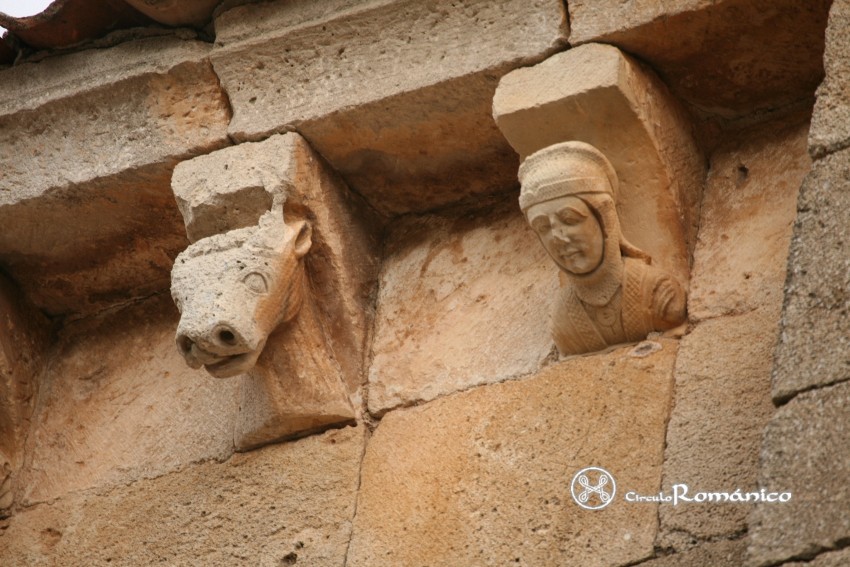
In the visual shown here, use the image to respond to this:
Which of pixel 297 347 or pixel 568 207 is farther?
pixel 297 347

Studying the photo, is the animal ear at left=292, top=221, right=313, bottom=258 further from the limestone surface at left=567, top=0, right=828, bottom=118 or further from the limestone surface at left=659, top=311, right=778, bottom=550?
the limestone surface at left=659, top=311, right=778, bottom=550

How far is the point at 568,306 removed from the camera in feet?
13.8

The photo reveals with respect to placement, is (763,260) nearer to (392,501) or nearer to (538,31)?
(538,31)

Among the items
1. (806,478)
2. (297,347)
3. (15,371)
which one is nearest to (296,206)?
(297,347)

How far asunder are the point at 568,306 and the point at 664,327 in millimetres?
245

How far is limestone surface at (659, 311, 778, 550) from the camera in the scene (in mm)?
3691

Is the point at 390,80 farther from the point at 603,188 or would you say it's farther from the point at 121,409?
the point at 121,409

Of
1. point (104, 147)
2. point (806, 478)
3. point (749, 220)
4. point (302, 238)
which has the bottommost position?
point (806, 478)

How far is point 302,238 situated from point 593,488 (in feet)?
3.60

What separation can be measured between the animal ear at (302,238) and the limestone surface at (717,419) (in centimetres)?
104

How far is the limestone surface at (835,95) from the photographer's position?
3.54 meters

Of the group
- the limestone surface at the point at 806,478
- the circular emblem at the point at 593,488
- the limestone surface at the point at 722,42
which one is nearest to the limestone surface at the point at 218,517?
the circular emblem at the point at 593,488

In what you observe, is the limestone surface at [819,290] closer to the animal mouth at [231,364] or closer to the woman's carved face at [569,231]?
the woman's carved face at [569,231]

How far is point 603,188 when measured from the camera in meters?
4.08
